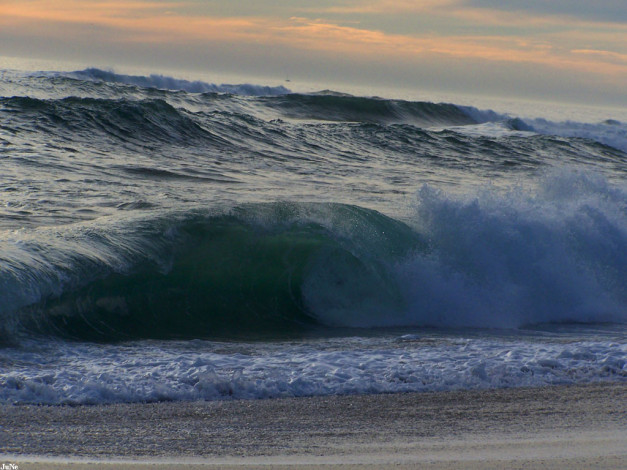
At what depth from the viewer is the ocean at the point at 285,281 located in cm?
462

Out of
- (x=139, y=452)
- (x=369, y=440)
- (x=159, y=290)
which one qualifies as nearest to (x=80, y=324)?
(x=159, y=290)

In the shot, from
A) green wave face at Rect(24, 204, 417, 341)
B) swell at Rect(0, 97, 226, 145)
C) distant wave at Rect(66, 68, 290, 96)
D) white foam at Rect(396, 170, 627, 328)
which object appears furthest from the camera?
distant wave at Rect(66, 68, 290, 96)

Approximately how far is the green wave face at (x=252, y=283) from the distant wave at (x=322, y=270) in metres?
0.02

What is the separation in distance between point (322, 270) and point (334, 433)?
Answer: 144 inches

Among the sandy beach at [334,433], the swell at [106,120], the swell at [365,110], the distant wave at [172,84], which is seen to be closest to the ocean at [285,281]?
the sandy beach at [334,433]

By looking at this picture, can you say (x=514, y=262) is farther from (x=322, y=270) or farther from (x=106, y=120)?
(x=106, y=120)

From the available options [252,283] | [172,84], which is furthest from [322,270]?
[172,84]

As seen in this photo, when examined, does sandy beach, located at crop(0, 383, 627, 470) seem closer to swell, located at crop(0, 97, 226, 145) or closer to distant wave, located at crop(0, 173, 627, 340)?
distant wave, located at crop(0, 173, 627, 340)

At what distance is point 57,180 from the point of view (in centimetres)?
974

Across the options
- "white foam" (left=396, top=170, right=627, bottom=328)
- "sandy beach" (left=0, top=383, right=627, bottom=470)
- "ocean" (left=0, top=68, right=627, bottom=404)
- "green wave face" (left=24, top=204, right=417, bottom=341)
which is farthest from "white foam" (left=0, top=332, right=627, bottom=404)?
"white foam" (left=396, top=170, right=627, bottom=328)

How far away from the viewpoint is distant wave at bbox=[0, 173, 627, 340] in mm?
5930

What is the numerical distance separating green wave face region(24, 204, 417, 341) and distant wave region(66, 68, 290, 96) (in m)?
21.7

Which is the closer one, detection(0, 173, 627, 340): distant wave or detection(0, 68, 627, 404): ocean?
detection(0, 68, 627, 404): ocean

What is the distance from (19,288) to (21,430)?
2.29 meters
